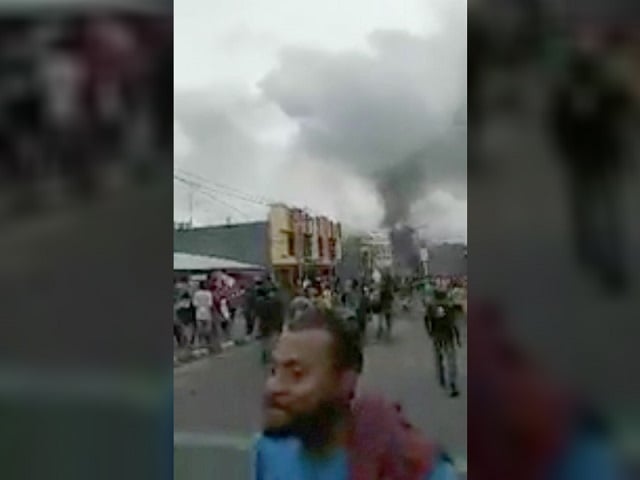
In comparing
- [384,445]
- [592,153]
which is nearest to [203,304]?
[384,445]

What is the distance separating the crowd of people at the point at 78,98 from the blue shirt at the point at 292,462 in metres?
0.80

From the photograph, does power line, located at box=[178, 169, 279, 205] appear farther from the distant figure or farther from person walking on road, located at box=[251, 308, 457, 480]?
the distant figure

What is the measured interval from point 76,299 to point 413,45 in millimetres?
1072

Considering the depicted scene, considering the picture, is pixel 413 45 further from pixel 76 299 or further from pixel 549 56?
Answer: pixel 76 299

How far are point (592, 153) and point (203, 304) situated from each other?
1.04 metres

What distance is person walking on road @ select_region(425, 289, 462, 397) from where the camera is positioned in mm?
2619

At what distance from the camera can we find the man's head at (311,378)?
2.68m

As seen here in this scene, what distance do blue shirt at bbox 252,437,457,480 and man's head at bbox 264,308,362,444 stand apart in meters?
0.03

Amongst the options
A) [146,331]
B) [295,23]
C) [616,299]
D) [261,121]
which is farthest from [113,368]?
[616,299]

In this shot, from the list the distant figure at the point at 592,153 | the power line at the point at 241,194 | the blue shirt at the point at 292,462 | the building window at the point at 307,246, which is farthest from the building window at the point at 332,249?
the distant figure at the point at 592,153

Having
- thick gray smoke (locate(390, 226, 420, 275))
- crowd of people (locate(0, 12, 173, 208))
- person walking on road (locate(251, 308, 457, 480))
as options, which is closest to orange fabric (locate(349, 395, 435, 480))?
person walking on road (locate(251, 308, 457, 480))

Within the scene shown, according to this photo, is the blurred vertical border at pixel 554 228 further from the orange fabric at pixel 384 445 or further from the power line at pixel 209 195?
the power line at pixel 209 195

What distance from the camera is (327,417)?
2.69 meters

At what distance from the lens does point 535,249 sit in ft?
8.46
